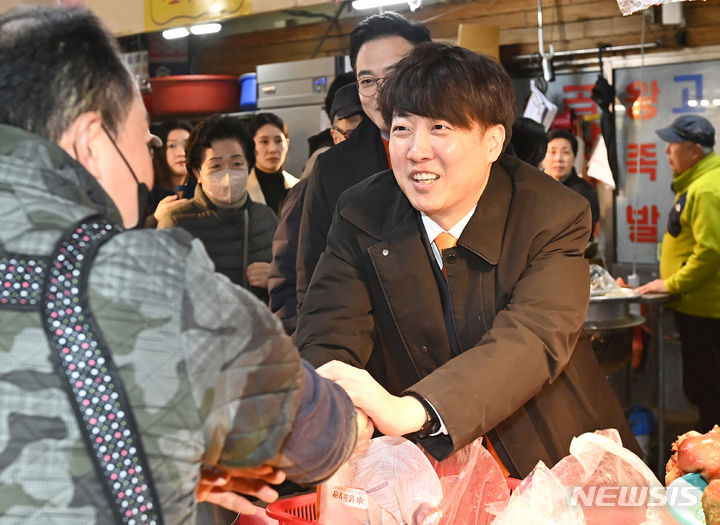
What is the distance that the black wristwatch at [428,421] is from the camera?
1.57 meters

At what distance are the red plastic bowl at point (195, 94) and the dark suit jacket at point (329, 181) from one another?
4556mm

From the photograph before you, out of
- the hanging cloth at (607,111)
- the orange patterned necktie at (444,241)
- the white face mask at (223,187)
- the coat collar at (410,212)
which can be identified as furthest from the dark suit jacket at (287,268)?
the hanging cloth at (607,111)

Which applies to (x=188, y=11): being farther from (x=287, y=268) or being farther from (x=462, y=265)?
(x=462, y=265)

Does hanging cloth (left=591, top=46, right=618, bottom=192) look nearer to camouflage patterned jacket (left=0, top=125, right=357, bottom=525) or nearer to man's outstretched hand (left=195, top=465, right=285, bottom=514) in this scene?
man's outstretched hand (left=195, top=465, right=285, bottom=514)

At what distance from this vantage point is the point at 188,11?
4.02 metres

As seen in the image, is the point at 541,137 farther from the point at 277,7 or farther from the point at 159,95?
the point at 159,95

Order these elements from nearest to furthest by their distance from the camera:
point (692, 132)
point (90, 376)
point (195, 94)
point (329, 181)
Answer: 1. point (90, 376)
2. point (329, 181)
3. point (692, 132)
4. point (195, 94)

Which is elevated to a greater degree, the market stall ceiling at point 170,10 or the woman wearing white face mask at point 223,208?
the market stall ceiling at point 170,10

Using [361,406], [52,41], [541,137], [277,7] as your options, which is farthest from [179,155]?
[52,41]

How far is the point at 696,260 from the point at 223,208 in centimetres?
273

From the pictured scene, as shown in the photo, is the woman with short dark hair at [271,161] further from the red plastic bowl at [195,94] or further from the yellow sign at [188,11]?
the red plastic bowl at [195,94]

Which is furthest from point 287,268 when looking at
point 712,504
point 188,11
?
Answer: point 188,11

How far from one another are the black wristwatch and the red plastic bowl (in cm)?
560

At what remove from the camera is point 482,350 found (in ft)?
5.47
